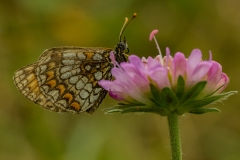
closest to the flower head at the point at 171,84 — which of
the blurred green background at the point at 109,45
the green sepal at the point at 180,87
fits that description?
the green sepal at the point at 180,87

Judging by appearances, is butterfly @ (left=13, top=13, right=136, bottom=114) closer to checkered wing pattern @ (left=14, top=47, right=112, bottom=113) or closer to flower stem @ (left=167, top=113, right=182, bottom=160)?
checkered wing pattern @ (left=14, top=47, right=112, bottom=113)

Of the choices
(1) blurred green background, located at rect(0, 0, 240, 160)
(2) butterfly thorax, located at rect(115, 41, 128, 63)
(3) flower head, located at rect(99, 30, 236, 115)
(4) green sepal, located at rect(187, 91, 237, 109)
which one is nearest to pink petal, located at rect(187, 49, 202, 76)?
(3) flower head, located at rect(99, 30, 236, 115)

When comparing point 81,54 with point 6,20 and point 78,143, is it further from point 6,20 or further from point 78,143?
point 6,20

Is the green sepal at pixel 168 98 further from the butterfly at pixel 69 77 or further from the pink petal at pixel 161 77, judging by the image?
the butterfly at pixel 69 77

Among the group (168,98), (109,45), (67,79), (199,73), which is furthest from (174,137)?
(109,45)

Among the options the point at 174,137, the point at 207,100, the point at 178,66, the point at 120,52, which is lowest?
the point at 174,137

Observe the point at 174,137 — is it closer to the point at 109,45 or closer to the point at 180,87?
the point at 180,87
